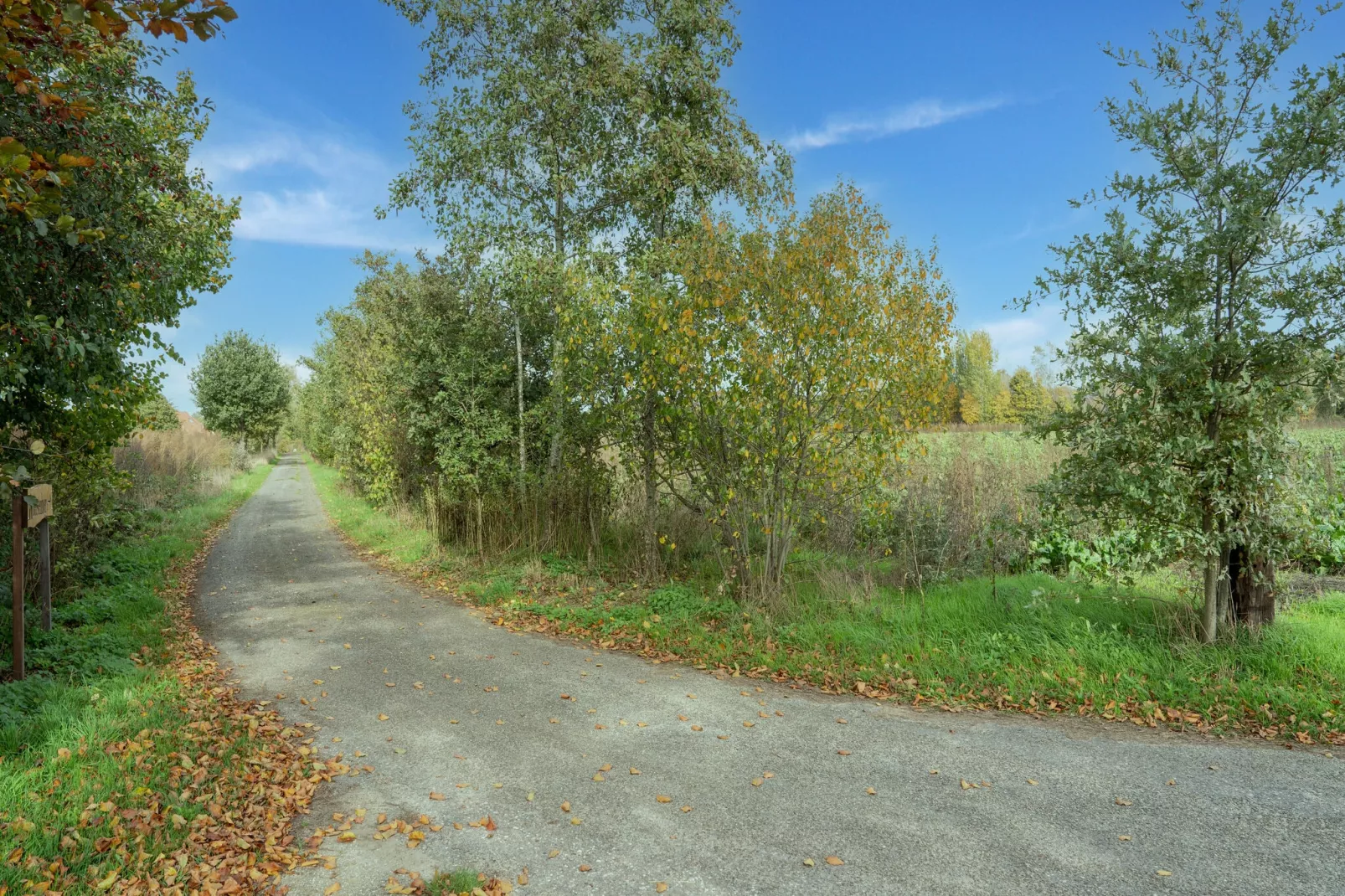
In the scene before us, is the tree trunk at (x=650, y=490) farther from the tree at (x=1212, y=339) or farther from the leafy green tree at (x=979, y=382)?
the leafy green tree at (x=979, y=382)

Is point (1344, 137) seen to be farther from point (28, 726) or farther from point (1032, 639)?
point (28, 726)

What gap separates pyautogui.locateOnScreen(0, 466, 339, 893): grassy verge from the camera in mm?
3691

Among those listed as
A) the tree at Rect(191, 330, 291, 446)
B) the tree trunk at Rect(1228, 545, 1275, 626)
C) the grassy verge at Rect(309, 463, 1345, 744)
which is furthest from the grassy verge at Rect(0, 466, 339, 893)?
the tree at Rect(191, 330, 291, 446)

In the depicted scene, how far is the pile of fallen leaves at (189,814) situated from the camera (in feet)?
11.8

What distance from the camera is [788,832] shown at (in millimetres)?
3988

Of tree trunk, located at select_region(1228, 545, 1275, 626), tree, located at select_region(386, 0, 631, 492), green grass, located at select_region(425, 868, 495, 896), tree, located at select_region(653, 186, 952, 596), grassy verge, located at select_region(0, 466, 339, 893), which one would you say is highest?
tree, located at select_region(386, 0, 631, 492)

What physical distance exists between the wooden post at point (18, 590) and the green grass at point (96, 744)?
0.21 meters

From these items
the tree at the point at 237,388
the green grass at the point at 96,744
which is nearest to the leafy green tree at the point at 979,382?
the tree at the point at 237,388

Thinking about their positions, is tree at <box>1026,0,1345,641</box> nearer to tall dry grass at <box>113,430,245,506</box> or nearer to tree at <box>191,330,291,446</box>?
tall dry grass at <box>113,430,245,506</box>

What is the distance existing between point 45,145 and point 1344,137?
10197 mm

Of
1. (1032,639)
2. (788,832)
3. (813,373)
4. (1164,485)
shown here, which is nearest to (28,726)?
(788,832)

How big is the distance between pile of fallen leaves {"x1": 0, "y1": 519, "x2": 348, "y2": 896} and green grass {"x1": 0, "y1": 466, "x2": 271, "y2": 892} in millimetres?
11

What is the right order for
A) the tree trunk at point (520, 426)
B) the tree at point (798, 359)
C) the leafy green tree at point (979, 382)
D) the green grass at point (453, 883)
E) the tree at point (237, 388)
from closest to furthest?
the green grass at point (453, 883), the tree at point (798, 359), the tree trunk at point (520, 426), the tree at point (237, 388), the leafy green tree at point (979, 382)

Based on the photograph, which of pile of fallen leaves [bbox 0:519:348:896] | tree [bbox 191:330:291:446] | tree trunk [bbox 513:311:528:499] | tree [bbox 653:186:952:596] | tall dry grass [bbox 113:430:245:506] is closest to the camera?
pile of fallen leaves [bbox 0:519:348:896]
